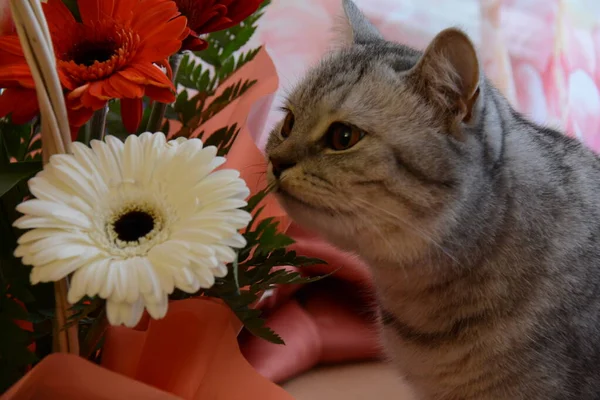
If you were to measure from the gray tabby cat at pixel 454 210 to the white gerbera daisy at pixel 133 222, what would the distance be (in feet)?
0.80

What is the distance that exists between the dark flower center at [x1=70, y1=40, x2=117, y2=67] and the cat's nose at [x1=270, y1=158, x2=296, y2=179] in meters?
0.24

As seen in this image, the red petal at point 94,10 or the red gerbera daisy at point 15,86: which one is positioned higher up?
the red petal at point 94,10

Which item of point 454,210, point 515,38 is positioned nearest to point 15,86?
point 454,210

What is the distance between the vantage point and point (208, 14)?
44 centimetres

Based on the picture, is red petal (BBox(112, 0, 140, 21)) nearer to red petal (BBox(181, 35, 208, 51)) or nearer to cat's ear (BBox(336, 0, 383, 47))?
red petal (BBox(181, 35, 208, 51))

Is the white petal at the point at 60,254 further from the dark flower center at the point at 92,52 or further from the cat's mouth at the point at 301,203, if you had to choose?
the cat's mouth at the point at 301,203

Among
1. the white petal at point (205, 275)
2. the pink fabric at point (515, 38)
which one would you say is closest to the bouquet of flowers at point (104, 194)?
the white petal at point (205, 275)

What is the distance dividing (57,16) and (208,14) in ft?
0.35

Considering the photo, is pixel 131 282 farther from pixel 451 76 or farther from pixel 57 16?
pixel 451 76

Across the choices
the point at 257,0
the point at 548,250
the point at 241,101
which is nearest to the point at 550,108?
the point at 548,250

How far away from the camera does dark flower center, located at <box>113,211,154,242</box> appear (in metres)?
0.33

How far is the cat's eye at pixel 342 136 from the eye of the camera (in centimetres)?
60

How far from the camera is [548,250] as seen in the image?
Answer: 24.9 inches

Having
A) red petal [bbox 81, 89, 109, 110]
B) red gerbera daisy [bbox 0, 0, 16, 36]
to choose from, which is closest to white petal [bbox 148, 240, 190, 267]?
red petal [bbox 81, 89, 109, 110]
